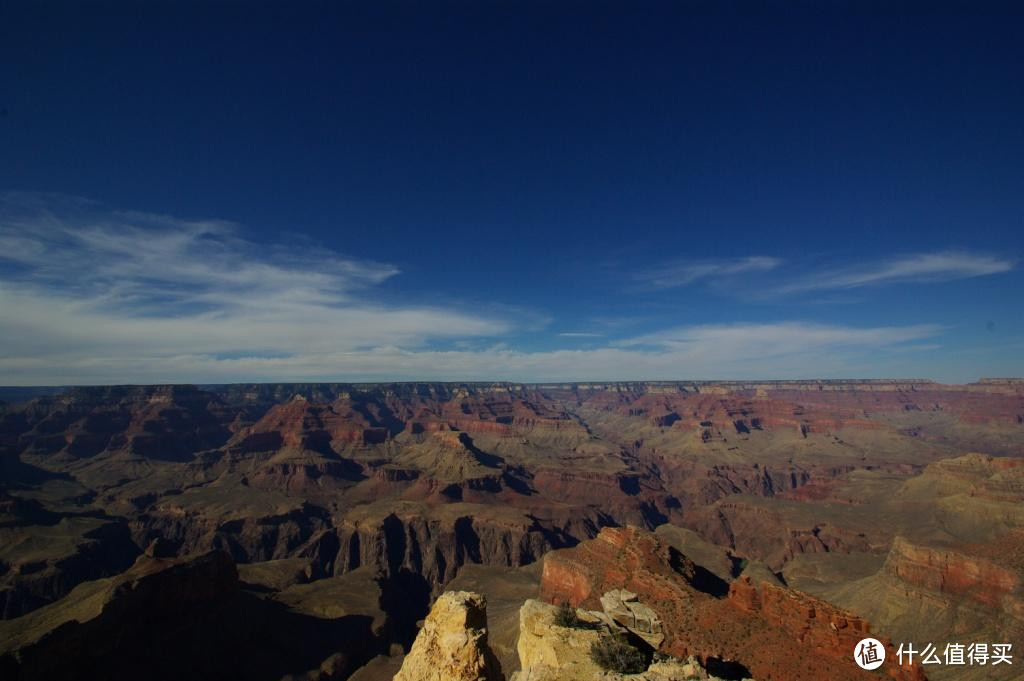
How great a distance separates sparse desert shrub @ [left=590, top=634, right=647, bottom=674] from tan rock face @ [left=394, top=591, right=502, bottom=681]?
6221 mm

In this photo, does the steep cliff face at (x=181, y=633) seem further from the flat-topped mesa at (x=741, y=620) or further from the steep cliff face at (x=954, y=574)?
the steep cliff face at (x=954, y=574)

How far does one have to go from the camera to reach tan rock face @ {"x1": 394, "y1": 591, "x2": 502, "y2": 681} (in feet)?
70.8

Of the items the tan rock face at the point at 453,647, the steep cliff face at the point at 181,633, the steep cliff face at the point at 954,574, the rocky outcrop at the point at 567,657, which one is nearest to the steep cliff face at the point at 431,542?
the steep cliff face at the point at 181,633

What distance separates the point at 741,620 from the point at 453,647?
33.8m

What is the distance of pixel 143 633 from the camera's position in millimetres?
61875

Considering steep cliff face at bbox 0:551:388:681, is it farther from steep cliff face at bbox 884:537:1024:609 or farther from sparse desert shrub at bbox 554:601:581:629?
steep cliff face at bbox 884:537:1024:609

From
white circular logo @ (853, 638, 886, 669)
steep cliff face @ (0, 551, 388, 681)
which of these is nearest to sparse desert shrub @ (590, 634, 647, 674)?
white circular logo @ (853, 638, 886, 669)

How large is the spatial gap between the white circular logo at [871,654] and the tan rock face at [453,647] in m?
29.3

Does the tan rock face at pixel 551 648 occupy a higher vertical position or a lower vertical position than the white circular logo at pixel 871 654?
higher

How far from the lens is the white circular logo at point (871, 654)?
3525cm

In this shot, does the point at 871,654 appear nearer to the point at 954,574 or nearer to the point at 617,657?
the point at 617,657

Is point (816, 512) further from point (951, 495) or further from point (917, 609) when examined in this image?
point (917, 609)

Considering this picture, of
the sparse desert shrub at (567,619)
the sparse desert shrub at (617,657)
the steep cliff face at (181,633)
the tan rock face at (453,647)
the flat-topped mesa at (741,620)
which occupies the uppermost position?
the tan rock face at (453,647)

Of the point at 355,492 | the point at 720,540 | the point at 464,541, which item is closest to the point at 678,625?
the point at 464,541
